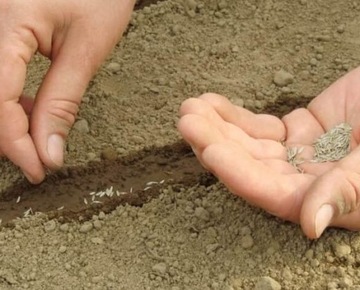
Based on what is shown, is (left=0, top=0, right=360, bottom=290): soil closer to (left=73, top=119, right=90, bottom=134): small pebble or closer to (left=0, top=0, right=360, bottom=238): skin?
(left=73, top=119, right=90, bottom=134): small pebble

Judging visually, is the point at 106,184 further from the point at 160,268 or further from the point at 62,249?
the point at 160,268

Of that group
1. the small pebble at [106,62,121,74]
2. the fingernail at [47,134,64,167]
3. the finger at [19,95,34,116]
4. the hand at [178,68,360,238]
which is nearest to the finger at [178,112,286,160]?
the hand at [178,68,360,238]

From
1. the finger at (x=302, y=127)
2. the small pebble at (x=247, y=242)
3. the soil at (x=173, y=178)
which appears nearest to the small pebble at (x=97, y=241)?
the soil at (x=173, y=178)

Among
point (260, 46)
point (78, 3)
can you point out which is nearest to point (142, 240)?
point (78, 3)

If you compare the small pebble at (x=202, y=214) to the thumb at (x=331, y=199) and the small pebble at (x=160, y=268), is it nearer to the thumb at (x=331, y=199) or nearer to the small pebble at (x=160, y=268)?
the small pebble at (x=160, y=268)

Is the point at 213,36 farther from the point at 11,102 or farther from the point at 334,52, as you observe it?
the point at 11,102

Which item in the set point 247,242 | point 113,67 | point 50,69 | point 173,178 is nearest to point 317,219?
point 247,242
